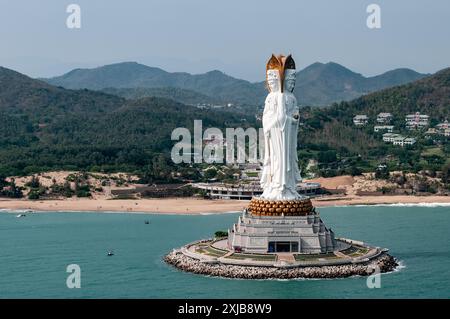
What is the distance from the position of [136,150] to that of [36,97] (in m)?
77.3

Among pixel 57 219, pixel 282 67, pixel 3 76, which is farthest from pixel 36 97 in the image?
pixel 282 67

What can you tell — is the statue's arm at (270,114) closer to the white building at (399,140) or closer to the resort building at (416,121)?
the white building at (399,140)

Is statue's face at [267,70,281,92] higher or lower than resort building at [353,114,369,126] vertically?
lower

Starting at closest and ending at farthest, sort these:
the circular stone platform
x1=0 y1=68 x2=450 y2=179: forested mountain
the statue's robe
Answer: the circular stone platform, the statue's robe, x1=0 y1=68 x2=450 y2=179: forested mountain

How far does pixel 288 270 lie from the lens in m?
45.5

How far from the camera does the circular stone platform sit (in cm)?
4550

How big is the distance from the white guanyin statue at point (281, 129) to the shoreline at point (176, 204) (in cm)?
2574

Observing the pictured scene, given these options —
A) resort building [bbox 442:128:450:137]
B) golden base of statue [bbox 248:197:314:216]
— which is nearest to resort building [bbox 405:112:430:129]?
resort building [bbox 442:128:450:137]

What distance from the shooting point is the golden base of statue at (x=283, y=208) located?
49625 mm

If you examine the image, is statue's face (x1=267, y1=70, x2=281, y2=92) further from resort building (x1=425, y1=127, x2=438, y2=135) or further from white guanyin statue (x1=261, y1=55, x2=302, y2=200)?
resort building (x1=425, y1=127, x2=438, y2=135)

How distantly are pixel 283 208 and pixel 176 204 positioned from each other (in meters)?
33.1

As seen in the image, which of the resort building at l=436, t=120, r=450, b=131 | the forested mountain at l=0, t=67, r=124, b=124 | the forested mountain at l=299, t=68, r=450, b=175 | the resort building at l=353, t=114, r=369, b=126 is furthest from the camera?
the forested mountain at l=0, t=67, r=124, b=124

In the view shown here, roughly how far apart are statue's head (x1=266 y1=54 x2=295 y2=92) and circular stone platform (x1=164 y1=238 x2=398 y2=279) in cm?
970

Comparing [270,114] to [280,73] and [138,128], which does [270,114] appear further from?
[138,128]
